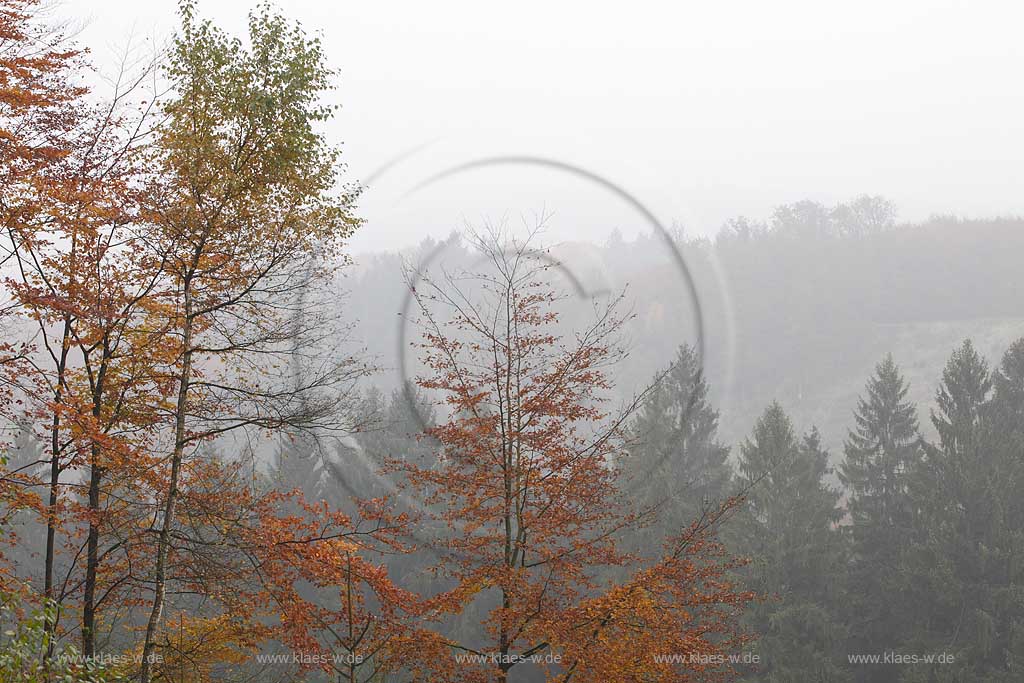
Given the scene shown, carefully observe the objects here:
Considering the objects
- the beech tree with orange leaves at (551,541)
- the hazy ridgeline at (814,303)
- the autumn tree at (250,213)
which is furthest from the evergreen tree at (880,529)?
the hazy ridgeline at (814,303)

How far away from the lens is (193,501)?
29.2 ft

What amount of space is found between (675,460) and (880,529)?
7934mm

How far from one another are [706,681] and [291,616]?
5880mm

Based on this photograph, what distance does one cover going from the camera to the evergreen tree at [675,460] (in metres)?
27.7

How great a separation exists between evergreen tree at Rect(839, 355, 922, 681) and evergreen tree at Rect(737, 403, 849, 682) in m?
1.06

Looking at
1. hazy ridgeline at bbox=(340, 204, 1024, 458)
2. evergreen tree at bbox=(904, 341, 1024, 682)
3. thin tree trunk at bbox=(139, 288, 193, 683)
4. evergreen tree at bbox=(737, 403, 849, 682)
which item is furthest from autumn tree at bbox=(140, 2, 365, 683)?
hazy ridgeline at bbox=(340, 204, 1024, 458)

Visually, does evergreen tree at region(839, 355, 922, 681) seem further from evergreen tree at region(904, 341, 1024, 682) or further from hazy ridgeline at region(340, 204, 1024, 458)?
hazy ridgeline at region(340, 204, 1024, 458)

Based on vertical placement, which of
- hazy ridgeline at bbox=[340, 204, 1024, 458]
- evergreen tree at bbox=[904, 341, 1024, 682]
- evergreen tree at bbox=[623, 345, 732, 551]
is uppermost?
hazy ridgeline at bbox=[340, 204, 1024, 458]

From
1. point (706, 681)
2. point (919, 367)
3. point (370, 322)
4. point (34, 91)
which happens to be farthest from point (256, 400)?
point (370, 322)

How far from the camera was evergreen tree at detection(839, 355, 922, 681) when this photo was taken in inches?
974

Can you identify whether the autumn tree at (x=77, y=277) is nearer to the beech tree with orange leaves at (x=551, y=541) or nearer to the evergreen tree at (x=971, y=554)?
the beech tree with orange leaves at (x=551, y=541)

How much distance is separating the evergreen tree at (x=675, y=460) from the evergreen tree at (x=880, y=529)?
16.8 ft

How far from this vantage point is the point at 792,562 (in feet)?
82.7

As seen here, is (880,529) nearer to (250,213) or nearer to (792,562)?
(792,562)
